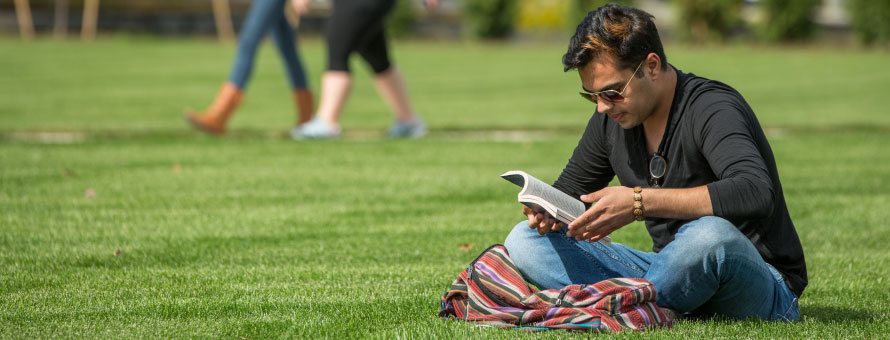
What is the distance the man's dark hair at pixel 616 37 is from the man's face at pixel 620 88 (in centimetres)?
Result: 3

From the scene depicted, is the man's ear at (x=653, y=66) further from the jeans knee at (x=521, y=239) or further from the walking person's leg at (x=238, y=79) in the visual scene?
the walking person's leg at (x=238, y=79)

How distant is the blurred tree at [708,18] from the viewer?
3253 centimetres

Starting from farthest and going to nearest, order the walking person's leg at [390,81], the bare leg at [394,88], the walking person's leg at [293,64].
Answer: the walking person's leg at [293,64]
the bare leg at [394,88]
the walking person's leg at [390,81]

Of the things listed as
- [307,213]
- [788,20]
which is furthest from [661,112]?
[788,20]

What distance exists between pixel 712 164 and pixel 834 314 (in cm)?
106

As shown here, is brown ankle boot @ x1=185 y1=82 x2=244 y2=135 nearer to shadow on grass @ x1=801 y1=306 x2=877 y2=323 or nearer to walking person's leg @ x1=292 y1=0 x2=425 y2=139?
walking person's leg @ x1=292 y1=0 x2=425 y2=139

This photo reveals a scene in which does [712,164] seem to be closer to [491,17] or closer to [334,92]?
[334,92]

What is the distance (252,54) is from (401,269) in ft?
20.2

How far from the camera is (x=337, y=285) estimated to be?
4.99 m

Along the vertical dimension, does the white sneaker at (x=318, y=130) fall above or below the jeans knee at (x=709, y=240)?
below

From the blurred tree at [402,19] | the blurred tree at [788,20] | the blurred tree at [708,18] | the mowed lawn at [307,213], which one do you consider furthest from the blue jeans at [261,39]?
the blurred tree at [402,19]

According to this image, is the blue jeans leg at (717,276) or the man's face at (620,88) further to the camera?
the man's face at (620,88)

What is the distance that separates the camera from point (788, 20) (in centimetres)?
3228

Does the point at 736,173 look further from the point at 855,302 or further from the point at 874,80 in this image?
the point at 874,80
